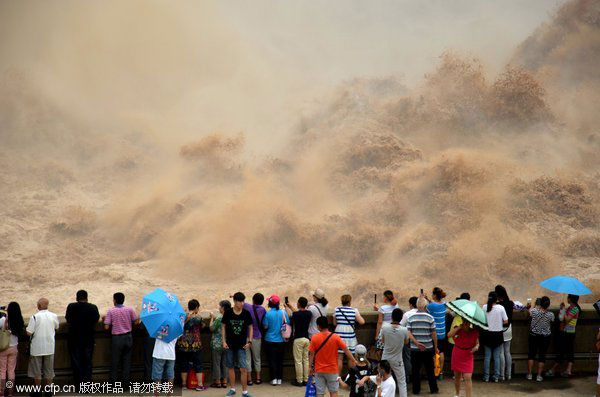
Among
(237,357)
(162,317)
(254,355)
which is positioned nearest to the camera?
(162,317)

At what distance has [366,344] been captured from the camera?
27.0 feet

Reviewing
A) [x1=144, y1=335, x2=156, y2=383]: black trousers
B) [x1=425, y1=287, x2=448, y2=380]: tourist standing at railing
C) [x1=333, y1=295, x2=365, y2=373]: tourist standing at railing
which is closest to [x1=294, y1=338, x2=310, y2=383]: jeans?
[x1=333, y1=295, x2=365, y2=373]: tourist standing at railing

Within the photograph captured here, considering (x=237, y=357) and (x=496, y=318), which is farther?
(x=496, y=318)

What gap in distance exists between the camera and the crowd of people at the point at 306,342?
6.80 m

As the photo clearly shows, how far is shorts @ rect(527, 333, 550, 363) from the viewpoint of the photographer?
322 inches

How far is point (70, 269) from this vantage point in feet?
76.9

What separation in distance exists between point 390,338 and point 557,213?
20.7 meters

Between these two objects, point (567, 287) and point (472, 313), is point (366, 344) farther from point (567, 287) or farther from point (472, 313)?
point (567, 287)

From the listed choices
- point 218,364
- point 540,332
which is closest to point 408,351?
point 540,332

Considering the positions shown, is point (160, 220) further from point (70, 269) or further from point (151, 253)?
point (70, 269)

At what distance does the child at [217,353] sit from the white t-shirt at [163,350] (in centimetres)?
76

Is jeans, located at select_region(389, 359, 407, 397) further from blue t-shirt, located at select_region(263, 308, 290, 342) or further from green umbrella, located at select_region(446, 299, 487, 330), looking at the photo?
blue t-shirt, located at select_region(263, 308, 290, 342)

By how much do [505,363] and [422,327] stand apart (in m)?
1.64

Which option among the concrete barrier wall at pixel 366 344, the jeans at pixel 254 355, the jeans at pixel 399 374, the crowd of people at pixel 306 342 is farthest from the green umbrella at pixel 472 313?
the jeans at pixel 254 355
